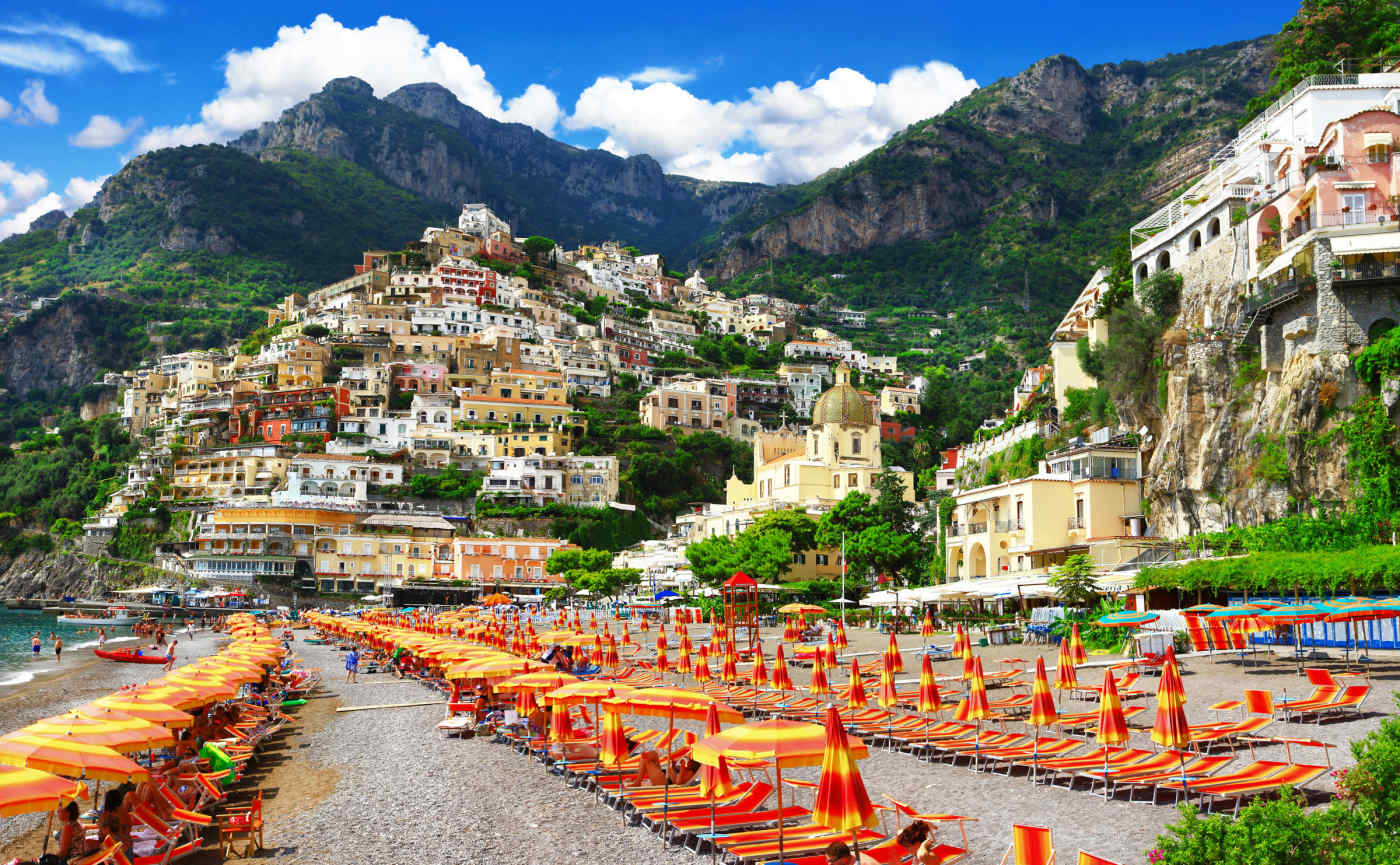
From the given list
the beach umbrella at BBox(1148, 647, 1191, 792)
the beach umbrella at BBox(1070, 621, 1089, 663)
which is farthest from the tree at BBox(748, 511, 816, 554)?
the beach umbrella at BBox(1148, 647, 1191, 792)

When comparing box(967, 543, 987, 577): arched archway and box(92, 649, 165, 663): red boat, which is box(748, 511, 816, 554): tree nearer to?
box(967, 543, 987, 577): arched archway

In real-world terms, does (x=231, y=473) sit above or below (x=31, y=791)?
above

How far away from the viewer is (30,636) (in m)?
58.7

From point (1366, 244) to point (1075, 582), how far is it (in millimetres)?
13373

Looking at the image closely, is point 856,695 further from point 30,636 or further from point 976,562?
point 30,636

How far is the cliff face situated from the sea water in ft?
408

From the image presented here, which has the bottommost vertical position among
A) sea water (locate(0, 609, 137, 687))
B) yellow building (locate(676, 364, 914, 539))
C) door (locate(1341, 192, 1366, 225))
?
sea water (locate(0, 609, 137, 687))

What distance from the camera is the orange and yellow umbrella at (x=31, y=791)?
10.4 meters

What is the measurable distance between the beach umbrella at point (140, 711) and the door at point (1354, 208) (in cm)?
3429

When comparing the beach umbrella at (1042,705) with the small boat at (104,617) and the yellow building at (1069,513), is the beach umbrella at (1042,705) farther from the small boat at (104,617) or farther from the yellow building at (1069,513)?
the small boat at (104,617)

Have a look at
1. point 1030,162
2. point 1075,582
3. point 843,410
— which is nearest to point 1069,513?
point 1075,582

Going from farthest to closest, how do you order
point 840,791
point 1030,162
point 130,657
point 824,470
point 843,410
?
point 1030,162 → point 843,410 → point 824,470 → point 130,657 → point 840,791

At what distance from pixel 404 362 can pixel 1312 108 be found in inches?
3465

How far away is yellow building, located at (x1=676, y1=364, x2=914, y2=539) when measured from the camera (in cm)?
6862
